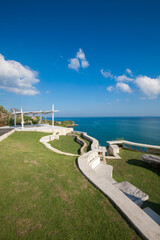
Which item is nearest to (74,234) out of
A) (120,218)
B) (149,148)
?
(120,218)

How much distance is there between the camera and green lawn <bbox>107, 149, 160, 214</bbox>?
156 inches

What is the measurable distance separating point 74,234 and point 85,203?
809 mm

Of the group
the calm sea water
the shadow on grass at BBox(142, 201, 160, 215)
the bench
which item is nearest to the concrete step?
the bench

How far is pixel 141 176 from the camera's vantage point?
5.58 meters

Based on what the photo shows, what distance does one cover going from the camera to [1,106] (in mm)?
24297

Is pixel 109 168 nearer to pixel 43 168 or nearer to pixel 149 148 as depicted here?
pixel 43 168

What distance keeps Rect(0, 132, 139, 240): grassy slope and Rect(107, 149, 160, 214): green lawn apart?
2173 millimetres

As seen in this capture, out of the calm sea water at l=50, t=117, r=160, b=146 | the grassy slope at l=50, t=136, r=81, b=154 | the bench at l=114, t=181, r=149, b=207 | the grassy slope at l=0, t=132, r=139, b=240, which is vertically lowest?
the calm sea water at l=50, t=117, r=160, b=146

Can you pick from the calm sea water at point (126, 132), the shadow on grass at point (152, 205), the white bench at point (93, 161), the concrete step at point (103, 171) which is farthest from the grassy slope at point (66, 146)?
the calm sea water at point (126, 132)

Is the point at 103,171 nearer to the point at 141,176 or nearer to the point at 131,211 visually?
the point at 141,176

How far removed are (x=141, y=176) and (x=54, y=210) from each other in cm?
516

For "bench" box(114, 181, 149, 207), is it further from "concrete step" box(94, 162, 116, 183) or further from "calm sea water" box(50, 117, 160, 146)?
"calm sea water" box(50, 117, 160, 146)

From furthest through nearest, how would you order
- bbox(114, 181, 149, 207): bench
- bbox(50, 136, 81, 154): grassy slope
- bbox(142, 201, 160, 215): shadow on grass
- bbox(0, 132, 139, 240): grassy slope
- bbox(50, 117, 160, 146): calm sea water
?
bbox(50, 117, 160, 146): calm sea water, bbox(50, 136, 81, 154): grassy slope, bbox(142, 201, 160, 215): shadow on grass, bbox(114, 181, 149, 207): bench, bbox(0, 132, 139, 240): grassy slope

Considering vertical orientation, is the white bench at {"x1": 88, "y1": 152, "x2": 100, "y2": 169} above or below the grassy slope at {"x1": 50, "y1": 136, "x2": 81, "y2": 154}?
above
